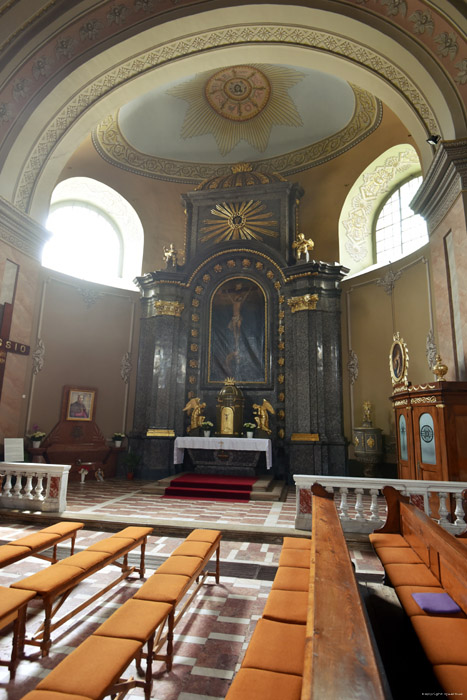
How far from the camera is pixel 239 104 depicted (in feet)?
41.8

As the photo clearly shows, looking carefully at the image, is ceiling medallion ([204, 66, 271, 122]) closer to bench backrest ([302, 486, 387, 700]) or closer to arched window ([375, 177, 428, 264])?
arched window ([375, 177, 428, 264])

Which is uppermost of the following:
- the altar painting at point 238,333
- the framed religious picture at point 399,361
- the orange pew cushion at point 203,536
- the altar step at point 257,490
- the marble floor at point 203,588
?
the altar painting at point 238,333

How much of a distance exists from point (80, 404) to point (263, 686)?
35.1ft

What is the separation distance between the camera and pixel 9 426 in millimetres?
8430

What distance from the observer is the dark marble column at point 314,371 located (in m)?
10.4

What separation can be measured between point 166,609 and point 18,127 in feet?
31.1

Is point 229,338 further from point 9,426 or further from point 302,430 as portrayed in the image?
point 9,426

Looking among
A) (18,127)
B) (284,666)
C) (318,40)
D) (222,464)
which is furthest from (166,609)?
(318,40)

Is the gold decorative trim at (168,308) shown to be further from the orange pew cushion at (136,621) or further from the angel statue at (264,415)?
the orange pew cushion at (136,621)

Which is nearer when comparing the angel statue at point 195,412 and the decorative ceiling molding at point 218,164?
the angel statue at point 195,412

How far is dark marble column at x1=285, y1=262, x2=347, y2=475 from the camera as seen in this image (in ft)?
34.2

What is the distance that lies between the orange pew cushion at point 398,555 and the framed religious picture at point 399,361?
14.4 ft

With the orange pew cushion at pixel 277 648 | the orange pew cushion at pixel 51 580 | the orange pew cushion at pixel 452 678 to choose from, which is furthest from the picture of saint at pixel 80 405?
the orange pew cushion at pixel 452 678

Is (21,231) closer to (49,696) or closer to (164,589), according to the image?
(164,589)
